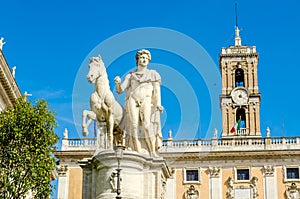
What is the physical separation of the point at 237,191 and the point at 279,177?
374 cm

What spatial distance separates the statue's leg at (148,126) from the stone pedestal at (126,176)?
16.4 inches

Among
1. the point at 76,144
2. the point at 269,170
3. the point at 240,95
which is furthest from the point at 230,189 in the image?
the point at 240,95

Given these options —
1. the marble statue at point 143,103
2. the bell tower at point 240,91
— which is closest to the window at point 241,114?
the bell tower at point 240,91

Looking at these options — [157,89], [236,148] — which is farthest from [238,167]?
[157,89]

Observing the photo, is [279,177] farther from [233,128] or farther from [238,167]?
[233,128]

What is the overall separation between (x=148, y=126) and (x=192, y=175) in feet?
131

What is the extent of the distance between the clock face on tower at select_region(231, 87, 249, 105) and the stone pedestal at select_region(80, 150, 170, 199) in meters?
52.7

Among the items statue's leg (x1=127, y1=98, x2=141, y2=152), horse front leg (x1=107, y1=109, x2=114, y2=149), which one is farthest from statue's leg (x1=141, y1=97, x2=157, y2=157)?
horse front leg (x1=107, y1=109, x2=114, y2=149)

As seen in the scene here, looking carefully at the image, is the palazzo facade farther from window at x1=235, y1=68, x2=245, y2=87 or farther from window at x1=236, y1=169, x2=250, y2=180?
window at x1=235, y1=68, x2=245, y2=87

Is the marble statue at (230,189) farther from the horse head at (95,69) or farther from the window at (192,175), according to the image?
the horse head at (95,69)

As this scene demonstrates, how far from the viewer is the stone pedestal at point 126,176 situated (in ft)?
48.4

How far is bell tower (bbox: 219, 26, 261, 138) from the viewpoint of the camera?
66.6m

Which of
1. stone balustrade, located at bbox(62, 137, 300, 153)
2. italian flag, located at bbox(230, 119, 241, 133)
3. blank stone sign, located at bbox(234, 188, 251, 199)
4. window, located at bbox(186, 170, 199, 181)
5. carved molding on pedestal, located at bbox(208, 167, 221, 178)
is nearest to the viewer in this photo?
blank stone sign, located at bbox(234, 188, 251, 199)

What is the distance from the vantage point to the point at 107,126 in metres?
15.6
